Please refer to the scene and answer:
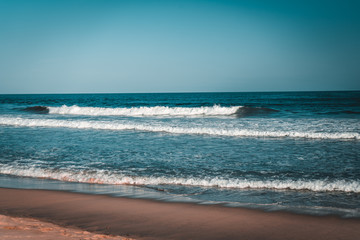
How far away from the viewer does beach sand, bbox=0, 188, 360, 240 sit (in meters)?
3.70

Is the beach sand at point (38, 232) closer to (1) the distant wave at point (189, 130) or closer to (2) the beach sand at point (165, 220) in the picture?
(2) the beach sand at point (165, 220)

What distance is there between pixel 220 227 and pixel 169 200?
1.45 metres

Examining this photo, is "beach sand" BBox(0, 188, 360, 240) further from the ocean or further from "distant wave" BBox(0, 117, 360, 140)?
"distant wave" BBox(0, 117, 360, 140)

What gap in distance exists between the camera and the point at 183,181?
6293 mm

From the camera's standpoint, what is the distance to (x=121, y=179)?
6.51 m

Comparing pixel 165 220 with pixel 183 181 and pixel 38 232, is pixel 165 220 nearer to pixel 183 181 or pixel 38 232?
pixel 38 232

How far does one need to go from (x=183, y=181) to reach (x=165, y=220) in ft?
7.03

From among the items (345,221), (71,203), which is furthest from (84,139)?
(345,221)

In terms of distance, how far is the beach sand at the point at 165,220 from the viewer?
12.1 feet

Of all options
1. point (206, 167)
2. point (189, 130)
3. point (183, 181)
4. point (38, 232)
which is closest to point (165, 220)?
point (38, 232)

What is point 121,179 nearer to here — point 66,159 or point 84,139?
point 66,159

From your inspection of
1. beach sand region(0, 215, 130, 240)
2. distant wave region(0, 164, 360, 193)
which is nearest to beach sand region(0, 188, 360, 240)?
beach sand region(0, 215, 130, 240)

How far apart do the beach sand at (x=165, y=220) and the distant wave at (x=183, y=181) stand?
129cm

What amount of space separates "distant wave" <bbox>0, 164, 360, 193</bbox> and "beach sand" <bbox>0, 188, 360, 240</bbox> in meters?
1.29
